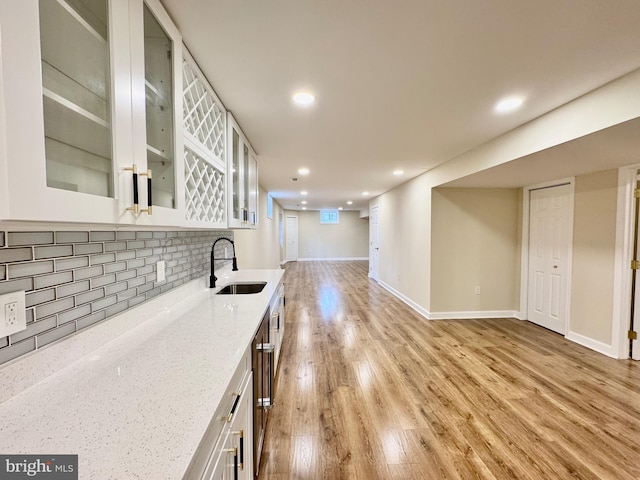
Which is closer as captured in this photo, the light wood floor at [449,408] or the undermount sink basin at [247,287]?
the light wood floor at [449,408]

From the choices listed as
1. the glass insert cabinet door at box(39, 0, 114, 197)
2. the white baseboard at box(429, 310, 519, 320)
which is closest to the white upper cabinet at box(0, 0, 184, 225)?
the glass insert cabinet door at box(39, 0, 114, 197)

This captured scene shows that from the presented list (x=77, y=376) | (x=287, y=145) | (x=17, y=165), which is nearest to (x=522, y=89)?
(x=287, y=145)

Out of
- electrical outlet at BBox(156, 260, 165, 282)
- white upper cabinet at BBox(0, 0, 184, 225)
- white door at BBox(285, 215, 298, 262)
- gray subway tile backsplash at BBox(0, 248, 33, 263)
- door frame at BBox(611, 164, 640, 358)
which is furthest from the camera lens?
white door at BBox(285, 215, 298, 262)

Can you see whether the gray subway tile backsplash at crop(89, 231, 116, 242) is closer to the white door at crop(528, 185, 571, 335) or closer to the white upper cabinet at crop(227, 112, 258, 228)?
the white upper cabinet at crop(227, 112, 258, 228)

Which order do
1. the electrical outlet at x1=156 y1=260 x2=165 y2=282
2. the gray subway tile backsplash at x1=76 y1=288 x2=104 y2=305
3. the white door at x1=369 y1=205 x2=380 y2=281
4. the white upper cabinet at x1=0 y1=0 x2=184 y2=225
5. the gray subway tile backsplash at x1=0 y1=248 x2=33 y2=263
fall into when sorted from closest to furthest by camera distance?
the white upper cabinet at x1=0 y1=0 x2=184 y2=225 → the gray subway tile backsplash at x1=0 y1=248 x2=33 y2=263 → the gray subway tile backsplash at x1=76 y1=288 x2=104 y2=305 → the electrical outlet at x1=156 y1=260 x2=165 y2=282 → the white door at x1=369 y1=205 x2=380 y2=281

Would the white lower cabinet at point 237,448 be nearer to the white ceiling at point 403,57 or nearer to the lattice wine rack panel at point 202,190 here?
the lattice wine rack panel at point 202,190

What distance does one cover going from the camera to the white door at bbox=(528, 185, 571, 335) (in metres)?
3.60

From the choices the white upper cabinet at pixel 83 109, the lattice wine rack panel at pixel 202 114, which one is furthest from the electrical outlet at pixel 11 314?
the lattice wine rack panel at pixel 202 114

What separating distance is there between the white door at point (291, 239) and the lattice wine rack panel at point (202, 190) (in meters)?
9.43

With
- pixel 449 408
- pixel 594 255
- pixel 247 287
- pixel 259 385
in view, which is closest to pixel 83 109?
pixel 259 385

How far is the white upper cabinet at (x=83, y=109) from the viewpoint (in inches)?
21.7

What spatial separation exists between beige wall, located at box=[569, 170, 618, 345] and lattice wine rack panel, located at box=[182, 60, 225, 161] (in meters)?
4.09

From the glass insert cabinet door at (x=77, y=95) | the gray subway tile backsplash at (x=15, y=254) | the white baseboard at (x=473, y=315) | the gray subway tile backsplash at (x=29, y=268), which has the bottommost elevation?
the white baseboard at (x=473, y=315)

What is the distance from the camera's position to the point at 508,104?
208 cm
